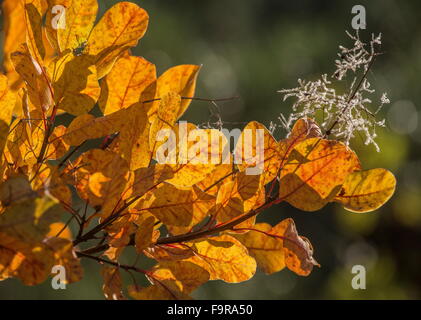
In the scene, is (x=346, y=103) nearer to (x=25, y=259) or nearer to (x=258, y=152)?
(x=258, y=152)

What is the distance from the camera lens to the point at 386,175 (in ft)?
1.09

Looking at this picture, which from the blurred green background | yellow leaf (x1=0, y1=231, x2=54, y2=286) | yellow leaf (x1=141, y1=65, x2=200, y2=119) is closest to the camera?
yellow leaf (x1=0, y1=231, x2=54, y2=286)

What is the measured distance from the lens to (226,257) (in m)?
0.34

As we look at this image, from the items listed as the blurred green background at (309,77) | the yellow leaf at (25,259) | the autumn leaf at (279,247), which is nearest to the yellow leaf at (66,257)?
the yellow leaf at (25,259)

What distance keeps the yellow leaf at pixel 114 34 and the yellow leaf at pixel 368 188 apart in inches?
5.6

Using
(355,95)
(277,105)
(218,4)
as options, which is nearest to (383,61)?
(277,105)

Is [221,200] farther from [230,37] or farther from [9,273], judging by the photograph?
[230,37]

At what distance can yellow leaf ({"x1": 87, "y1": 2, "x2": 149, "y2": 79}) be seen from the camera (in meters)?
0.34

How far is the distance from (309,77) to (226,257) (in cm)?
230

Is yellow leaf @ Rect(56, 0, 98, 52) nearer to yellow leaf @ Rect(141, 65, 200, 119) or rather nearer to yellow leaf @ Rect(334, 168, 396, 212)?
yellow leaf @ Rect(141, 65, 200, 119)

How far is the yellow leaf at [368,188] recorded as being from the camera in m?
0.33

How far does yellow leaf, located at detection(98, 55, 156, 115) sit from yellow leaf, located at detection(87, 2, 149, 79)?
0.01m

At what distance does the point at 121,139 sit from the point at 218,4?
3.32 m

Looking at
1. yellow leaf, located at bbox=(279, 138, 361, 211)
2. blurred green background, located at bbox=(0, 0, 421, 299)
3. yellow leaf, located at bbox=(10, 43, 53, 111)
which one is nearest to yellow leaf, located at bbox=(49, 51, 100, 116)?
yellow leaf, located at bbox=(10, 43, 53, 111)
